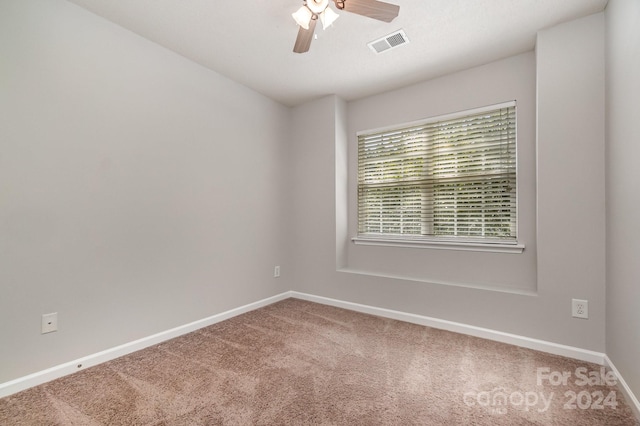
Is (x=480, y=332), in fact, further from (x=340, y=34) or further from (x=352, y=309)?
(x=340, y=34)

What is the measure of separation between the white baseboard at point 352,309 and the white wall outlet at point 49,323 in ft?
0.83

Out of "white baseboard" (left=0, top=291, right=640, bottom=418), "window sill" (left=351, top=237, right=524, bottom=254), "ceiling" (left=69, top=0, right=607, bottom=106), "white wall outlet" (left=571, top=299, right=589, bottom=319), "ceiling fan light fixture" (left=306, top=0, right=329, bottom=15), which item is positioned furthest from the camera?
"window sill" (left=351, top=237, right=524, bottom=254)

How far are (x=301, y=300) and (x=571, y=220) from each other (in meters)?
2.82

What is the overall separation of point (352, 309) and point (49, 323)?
262 cm

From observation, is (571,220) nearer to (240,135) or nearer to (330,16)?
(330,16)

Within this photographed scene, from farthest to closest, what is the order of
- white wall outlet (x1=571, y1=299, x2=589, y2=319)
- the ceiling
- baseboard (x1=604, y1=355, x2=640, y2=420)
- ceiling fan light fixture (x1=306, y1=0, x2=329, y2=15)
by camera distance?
white wall outlet (x1=571, y1=299, x2=589, y2=319) < the ceiling < ceiling fan light fixture (x1=306, y1=0, x2=329, y2=15) < baseboard (x1=604, y1=355, x2=640, y2=420)

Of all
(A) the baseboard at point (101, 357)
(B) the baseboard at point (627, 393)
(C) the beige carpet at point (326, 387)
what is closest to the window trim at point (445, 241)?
(C) the beige carpet at point (326, 387)

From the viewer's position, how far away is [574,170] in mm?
2201

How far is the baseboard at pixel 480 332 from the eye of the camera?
2158mm

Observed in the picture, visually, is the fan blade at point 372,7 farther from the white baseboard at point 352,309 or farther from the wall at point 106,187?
the white baseboard at point 352,309

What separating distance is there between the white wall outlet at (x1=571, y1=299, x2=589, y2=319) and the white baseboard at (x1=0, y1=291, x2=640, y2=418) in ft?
0.84

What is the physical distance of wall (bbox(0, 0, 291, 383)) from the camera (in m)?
1.81

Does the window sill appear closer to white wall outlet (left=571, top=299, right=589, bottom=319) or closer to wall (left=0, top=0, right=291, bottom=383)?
white wall outlet (left=571, top=299, right=589, bottom=319)

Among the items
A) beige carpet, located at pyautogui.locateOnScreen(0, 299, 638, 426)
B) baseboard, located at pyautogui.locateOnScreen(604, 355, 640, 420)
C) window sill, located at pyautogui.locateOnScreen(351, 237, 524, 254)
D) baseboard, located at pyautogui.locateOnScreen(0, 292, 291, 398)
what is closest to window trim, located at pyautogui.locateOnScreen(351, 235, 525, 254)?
window sill, located at pyautogui.locateOnScreen(351, 237, 524, 254)
